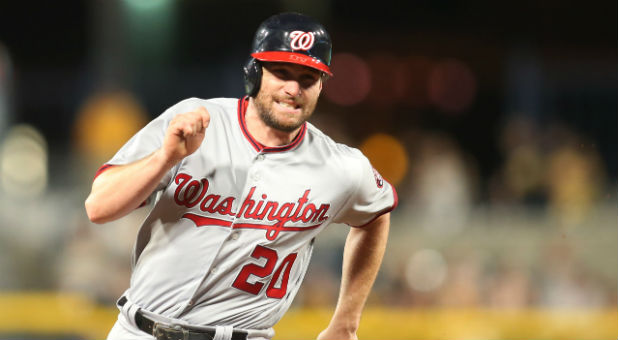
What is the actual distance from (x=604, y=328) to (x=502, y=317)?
79 centimetres

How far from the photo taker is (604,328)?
637cm

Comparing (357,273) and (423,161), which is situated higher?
(357,273)

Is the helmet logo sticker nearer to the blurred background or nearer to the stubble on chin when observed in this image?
the stubble on chin

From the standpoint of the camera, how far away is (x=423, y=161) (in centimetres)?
852

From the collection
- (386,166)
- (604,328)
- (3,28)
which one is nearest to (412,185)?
(386,166)

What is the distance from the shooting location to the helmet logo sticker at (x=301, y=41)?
2826 millimetres

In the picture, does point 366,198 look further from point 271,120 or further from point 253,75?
point 253,75

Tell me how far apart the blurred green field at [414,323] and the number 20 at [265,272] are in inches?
130

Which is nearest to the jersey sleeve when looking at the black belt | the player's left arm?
the player's left arm

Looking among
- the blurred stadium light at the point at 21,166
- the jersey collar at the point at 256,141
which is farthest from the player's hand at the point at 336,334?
the blurred stadium light at the point at 21,166

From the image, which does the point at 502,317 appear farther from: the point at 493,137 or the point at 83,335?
the point at 493,137

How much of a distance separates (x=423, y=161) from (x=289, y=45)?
5.84 m

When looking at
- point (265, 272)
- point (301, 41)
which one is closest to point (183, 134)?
point (301, 41)

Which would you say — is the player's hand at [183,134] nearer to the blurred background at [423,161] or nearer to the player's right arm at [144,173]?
the player's right arm at [144,173]
